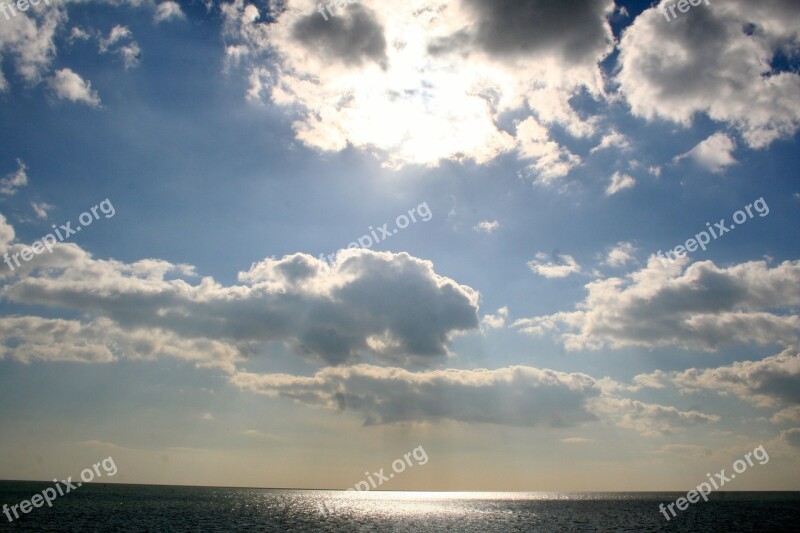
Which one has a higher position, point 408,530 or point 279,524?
point 279,524

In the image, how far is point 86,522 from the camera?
103 m

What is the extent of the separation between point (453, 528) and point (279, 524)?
3810 cm

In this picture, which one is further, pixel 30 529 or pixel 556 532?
pixel 556 532

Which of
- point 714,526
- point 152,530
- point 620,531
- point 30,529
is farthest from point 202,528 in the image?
point 714,526

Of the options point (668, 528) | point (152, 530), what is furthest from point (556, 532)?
point (152, 530)

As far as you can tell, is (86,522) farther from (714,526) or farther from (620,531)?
(714,526)

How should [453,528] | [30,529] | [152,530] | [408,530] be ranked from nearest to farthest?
[30,529], [152,530], [408,530], [453,528]

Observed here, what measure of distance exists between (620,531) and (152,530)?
3431 inches

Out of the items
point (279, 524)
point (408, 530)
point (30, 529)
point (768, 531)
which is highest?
point (30, 529)

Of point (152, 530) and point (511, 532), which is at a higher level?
point (152, 530)

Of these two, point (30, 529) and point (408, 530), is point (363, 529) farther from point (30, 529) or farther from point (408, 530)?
point (30, 529)

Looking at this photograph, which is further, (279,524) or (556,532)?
(279,524)

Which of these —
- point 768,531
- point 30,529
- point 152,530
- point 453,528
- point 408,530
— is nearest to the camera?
point 30,529

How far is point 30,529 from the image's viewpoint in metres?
84.6
